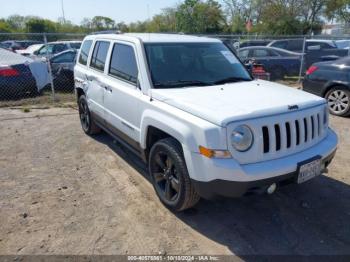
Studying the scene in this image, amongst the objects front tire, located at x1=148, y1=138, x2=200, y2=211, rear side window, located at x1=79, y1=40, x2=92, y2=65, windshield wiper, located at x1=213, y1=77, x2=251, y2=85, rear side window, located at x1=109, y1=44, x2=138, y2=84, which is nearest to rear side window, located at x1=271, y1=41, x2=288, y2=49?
rear side window, located at x1=79, y1=40, x2=92, y2=65

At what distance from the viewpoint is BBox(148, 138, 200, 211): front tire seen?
126 inches

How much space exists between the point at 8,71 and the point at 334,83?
8.32 meters

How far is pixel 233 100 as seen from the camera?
129 inches

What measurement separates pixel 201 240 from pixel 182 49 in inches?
91.8

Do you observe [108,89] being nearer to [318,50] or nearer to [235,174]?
[235,174]

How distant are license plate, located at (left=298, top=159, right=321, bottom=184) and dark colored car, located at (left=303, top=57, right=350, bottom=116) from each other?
15.1 feet

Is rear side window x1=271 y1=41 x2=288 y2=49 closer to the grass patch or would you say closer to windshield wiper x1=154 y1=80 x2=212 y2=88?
the grass patch

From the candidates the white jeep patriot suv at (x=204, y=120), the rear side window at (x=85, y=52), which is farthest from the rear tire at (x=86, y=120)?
the white jeep patriot suv at (x=204, y=120)

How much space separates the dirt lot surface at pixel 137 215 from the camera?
122 inches

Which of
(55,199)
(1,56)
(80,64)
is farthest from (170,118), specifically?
(1,56)

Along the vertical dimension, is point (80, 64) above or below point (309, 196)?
above

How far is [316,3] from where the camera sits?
128ft

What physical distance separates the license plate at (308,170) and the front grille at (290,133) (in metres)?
0.20

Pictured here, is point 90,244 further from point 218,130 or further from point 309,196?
point 309,196
